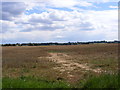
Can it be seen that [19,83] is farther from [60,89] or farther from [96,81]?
[96,81]

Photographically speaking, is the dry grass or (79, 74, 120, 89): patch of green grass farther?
the dry grass

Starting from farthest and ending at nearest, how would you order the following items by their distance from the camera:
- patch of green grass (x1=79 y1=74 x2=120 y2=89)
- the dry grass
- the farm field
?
the dry grass < the farm field < patch of green grass (x1=79 y1=74 x2=120 y2=89)

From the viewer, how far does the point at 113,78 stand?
10227mm

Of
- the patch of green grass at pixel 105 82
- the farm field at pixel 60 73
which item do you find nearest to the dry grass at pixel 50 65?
the farm field at pixel 60 73

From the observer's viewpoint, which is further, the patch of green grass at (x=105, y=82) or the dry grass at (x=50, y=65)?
the dry grass at (x=50, y=65)

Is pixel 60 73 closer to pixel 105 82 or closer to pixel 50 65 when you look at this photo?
pixel 50 65

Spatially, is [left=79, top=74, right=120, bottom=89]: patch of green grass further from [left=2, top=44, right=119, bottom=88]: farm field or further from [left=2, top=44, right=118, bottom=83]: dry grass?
[left=2, top=44, right=118, bottom=83]: dry grass

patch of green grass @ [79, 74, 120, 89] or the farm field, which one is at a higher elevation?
patch of green grass @ [79, 74, 120, 89]

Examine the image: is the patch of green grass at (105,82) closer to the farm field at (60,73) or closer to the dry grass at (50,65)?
the farm field at (60,73)

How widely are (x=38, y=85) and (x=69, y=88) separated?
1.38 metres

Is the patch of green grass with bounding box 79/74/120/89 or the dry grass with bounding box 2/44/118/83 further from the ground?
the patch of green grass with bounding box 79/74/120/89

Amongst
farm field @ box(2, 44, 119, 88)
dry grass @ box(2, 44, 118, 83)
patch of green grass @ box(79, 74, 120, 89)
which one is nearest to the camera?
patch of green grass @ box(79, 74, 120, 89)

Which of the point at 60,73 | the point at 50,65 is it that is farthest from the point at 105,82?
the point at 50,65

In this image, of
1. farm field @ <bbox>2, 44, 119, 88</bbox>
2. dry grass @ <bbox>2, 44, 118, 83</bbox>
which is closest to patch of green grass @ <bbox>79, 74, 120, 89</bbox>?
farm field @ <bbox>2, 44, 119, 88</bbox>
